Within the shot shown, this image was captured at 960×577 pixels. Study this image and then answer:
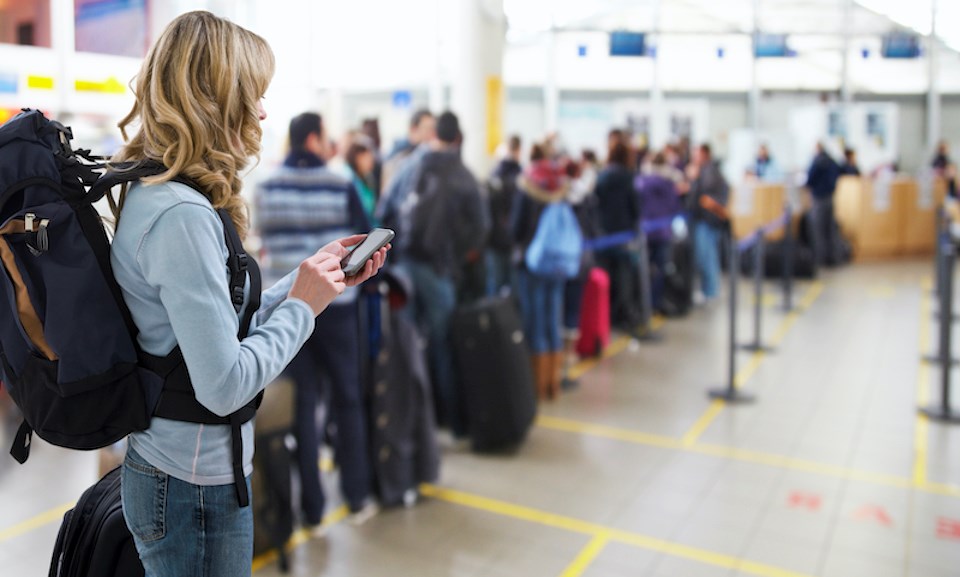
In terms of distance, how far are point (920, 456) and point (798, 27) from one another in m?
12.8

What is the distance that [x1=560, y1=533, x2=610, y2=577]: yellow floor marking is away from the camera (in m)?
3.46

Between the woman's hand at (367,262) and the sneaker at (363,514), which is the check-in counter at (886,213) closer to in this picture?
the sneaker at (363,514)

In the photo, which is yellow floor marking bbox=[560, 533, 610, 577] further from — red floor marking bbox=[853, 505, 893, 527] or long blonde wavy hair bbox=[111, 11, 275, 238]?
long blonde wavy hair bbox=[111, 11, 275, 238]

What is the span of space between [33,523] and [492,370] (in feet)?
7.71

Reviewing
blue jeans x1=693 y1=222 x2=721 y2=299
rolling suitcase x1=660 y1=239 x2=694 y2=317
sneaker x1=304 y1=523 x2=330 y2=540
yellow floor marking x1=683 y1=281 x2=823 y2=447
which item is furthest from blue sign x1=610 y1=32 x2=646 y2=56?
sneaker x1=304 y1=523 x2=330 y2=540

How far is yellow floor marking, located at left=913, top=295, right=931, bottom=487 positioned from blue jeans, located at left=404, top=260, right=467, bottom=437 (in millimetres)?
2522

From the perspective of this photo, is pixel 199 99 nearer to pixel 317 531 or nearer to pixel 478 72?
pixel 317 531

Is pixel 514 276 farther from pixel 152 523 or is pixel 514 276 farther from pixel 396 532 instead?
pixel 152 523

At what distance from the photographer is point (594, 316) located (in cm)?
697

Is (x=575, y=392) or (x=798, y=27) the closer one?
(x=575, y=392)

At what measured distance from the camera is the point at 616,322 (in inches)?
320

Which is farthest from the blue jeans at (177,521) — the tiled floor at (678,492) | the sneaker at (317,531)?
the sneaker at (317,531)

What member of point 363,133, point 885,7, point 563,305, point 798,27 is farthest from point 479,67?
point 798,27

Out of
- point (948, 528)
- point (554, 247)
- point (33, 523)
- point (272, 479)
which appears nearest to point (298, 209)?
point (272, 479)
